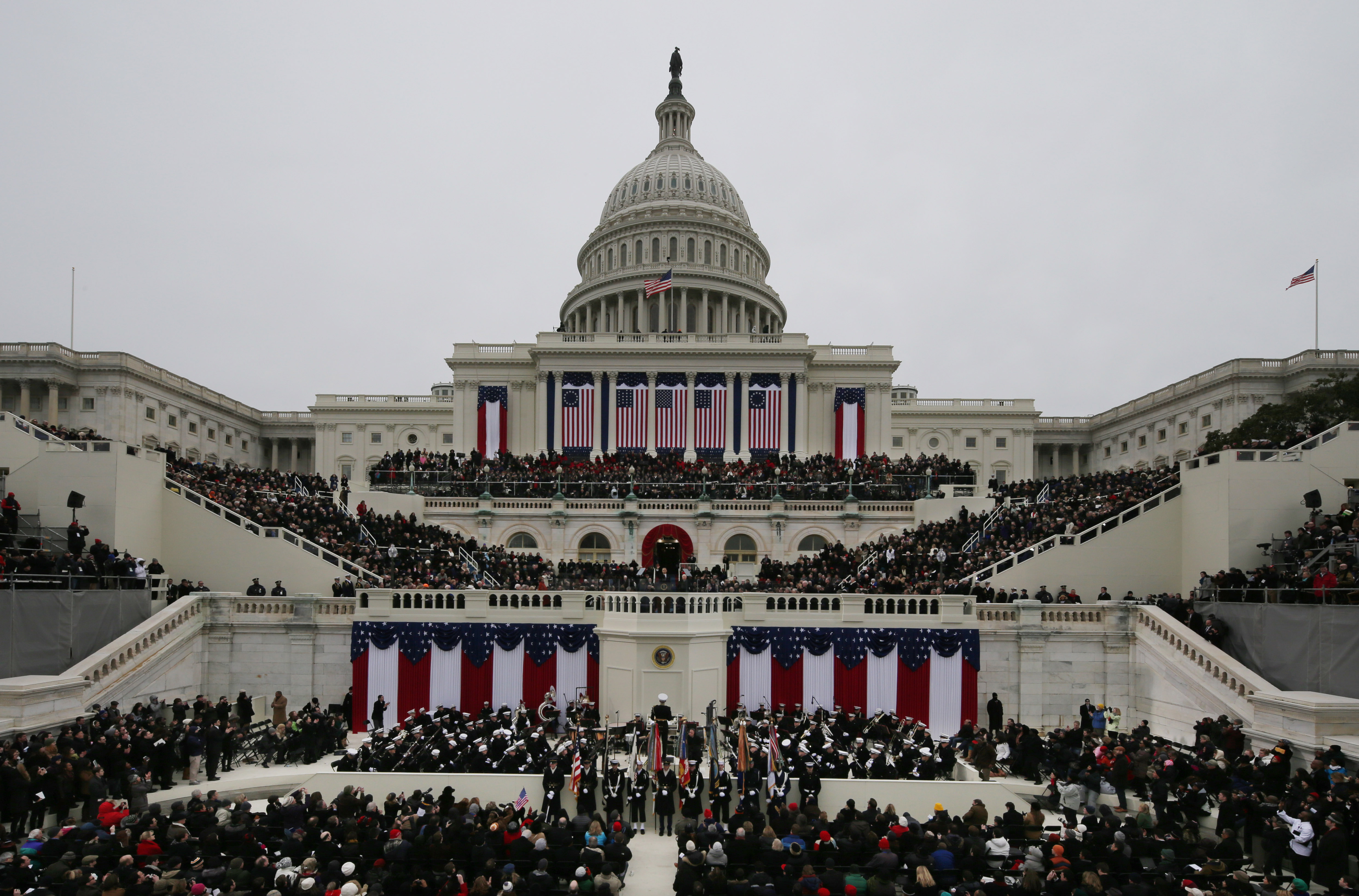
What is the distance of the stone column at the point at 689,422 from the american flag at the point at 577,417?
22.5 ft

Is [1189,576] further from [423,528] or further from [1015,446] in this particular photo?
[1015,446]

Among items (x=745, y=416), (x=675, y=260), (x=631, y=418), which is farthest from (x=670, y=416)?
(x=675, y=260)

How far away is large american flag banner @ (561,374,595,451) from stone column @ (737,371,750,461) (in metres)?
11.1

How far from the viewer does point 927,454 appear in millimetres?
76938

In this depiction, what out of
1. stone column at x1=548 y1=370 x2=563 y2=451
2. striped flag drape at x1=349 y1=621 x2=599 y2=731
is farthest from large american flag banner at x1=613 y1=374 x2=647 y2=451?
striped flag drape at x1=349 y1=621 x2=599 y2=731

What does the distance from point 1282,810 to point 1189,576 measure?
653 inches

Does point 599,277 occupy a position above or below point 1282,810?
above

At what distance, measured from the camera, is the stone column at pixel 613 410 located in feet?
198

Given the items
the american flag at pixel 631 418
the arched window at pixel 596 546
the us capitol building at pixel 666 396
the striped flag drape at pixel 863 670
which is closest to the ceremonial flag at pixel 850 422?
the us capitol building at pixel 666 396

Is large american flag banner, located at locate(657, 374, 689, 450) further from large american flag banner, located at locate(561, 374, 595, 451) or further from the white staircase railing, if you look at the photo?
the white staircase railing

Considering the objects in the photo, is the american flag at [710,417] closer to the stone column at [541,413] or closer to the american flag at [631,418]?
the american flag at [631,418]

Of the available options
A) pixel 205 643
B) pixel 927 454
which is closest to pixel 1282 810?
pixel 205 643

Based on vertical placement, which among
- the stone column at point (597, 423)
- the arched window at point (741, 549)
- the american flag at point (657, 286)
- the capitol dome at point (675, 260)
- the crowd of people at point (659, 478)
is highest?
the capitol dome at point (675, 260)

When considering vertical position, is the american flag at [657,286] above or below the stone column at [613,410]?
above
